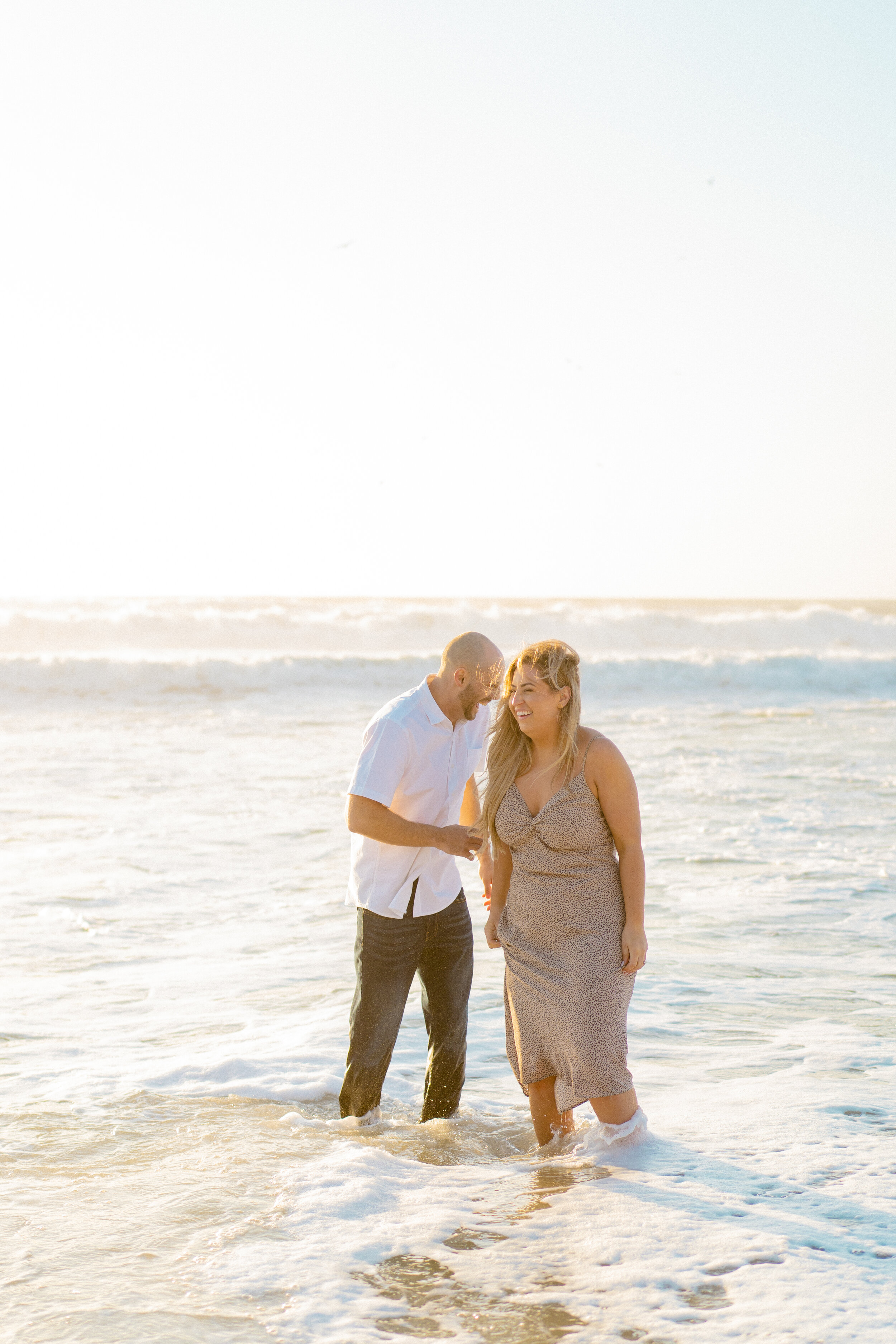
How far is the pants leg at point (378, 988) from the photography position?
3.97 meters

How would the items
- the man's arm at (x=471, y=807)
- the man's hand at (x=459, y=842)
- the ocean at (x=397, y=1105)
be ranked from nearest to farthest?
the ocean at (x=397, y=1105), the man's hand at (x=459, y=842), the man's arm at (x=471, y=807)

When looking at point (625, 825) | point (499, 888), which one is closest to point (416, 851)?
point (499, 888)

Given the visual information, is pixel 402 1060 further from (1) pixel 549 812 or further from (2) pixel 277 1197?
(1) pixel 549 812

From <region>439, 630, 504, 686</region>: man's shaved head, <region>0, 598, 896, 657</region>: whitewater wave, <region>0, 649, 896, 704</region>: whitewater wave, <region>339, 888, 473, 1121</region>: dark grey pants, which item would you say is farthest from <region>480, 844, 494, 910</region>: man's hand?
<region>0, 598, 896, 657</region>: whitewater wave

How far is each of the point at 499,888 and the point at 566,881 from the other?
0.94 feet

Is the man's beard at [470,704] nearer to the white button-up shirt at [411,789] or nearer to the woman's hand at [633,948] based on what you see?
the white button-up shirt at [411,789]

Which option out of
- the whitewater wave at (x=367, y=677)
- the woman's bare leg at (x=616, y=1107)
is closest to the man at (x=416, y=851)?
the woman's bare leg at (x=616, y=1107)

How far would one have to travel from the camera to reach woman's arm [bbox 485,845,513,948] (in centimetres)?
373

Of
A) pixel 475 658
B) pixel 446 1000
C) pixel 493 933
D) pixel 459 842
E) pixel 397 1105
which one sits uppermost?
pixel 475 658

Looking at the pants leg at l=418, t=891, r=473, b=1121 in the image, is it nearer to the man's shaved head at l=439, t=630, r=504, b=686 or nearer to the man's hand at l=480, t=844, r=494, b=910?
the man's hand at l=480, t=844, r=494, b=910

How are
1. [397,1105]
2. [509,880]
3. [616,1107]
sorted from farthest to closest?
[397,1105], [509,880], [616,1107]

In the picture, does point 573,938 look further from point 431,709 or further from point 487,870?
point 431,709

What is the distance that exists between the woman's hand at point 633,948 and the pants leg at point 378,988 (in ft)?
2.62

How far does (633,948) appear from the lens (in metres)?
3.53
